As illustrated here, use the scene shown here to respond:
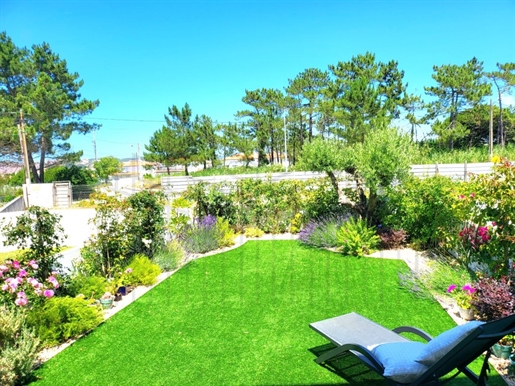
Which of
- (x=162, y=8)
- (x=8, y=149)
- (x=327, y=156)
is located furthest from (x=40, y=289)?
(x=8, y=149)

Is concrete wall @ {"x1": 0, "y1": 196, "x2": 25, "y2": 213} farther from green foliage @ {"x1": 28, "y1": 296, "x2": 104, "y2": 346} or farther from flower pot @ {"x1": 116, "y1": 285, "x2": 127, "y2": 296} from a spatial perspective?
green foliage @ {"x1": 28, "y1": 296, "x2": 104, "y2": 346}

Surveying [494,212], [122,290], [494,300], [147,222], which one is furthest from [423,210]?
[122,290]

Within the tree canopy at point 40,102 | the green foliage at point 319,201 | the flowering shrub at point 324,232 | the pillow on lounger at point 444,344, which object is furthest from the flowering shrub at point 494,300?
the tree canopy at point 40,102

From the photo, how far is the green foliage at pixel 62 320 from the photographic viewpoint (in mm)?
3943

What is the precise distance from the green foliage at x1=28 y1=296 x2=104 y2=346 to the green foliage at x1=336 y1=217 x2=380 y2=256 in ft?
16.1

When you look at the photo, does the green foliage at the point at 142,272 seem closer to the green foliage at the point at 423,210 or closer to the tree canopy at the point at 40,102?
the green foliage at the point at 423,210

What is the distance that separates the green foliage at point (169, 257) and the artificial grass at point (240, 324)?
30 centimetres

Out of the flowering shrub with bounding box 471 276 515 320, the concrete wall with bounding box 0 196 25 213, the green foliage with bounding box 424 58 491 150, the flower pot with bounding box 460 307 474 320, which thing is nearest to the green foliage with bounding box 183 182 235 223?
the flower pot with bounding box 460 307 474 320

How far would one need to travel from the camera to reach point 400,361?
257 cm

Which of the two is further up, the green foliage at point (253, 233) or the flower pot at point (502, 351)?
the green foliage at point (253, 233)

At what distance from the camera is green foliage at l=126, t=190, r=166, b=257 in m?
6.36

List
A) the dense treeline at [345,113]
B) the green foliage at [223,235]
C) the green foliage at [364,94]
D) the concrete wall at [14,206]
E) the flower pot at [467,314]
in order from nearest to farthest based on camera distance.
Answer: the flower pot at [467,314] → the green foliage at [223,235] → the concrete wall at [14,206] → the green foliage at [364,94] → the dense treeline at [345,113]

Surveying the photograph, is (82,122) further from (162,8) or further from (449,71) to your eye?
(449,71)

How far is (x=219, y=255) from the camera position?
7625 millimetres
